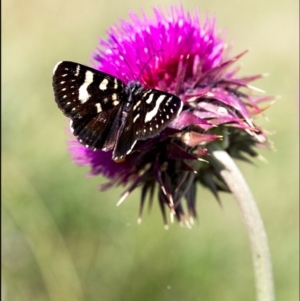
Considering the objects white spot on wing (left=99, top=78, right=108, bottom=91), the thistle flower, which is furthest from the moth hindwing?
the thistle flower

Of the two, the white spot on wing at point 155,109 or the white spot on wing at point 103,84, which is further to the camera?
the white spot on wing at point 103,84

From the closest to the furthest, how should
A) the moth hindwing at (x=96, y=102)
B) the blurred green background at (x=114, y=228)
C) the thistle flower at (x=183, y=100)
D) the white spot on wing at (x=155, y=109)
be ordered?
the white spot on wing at (x=155, y=109), the moth hindwing at (x=96, y=102), the thistle flower at (x=183, y=100), the blurred green background at (x=114, y=228)

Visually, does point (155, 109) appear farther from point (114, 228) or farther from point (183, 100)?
point (114, 228)

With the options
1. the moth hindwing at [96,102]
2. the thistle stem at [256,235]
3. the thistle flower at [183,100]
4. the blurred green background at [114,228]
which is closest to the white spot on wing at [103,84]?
the moth hindwing at [96,102]

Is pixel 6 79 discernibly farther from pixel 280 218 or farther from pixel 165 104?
pixel 165 104

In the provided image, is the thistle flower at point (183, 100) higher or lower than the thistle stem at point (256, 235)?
higher

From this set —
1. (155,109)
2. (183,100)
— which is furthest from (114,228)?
(155,109)

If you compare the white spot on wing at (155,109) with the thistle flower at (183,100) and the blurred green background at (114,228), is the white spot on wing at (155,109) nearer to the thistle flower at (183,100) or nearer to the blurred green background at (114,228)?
the thistle flower at (183,100)
